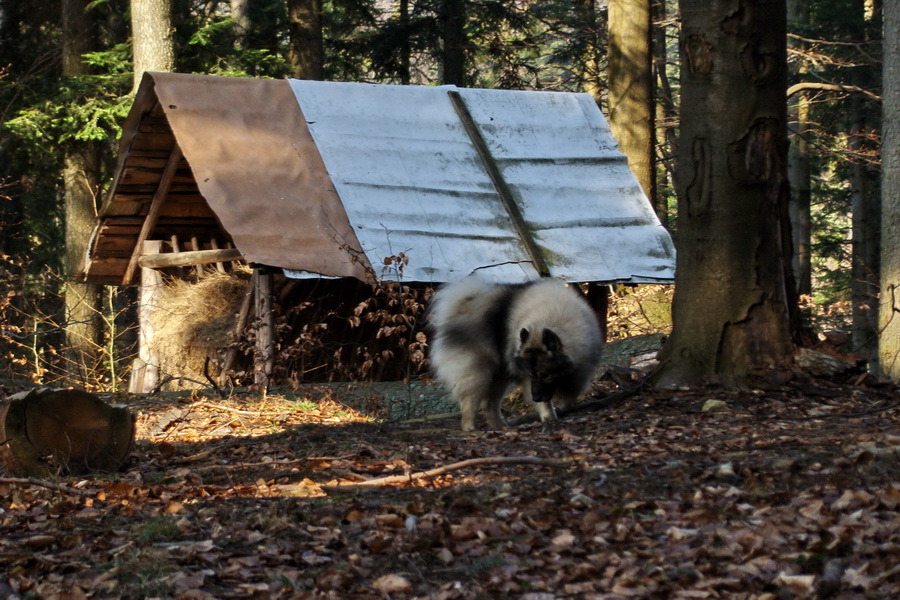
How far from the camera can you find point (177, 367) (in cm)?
1545

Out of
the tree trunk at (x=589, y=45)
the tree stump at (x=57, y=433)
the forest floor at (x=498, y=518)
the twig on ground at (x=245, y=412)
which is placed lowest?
the twig on ground at (x=245, y=412)

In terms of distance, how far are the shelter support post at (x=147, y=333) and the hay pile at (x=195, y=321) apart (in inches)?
8.2

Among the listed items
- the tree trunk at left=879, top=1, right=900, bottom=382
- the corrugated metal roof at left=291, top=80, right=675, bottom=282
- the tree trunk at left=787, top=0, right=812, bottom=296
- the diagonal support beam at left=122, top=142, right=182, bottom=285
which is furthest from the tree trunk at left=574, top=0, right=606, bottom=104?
the diagonal support beam at left=122, top=142, right=182, bottom=285

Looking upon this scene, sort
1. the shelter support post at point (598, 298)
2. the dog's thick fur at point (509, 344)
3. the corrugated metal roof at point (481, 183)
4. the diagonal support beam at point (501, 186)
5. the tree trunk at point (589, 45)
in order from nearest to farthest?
the dog's thick fur at point (509, 344), the corrugated metal roof at point (481, 183), the diagonal support beam at point (501, 186), the shelter support post at point (598, 298), the tree trunk at point (589, 45)

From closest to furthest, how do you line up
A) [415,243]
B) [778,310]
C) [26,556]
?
1. [26,556]
2. [778,310]
3. [415,243]

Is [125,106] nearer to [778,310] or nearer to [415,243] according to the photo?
[415,243]

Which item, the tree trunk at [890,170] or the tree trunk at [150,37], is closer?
the tree trunk at [890,170]

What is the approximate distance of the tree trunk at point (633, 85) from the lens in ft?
57.0

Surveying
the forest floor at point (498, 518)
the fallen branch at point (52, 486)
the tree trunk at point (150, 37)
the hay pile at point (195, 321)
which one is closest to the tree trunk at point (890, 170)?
the forest floor at point (498, 518)

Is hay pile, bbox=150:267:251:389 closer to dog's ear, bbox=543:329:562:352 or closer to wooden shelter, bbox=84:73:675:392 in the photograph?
wooden shelter, bbox=84:73:675:392

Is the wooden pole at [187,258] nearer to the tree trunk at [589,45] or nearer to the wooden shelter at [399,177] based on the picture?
the wooden shelter at [399,177]

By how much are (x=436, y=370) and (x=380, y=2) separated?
954 inches

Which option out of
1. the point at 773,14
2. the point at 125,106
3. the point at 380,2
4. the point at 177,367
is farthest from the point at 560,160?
the point at 380,2

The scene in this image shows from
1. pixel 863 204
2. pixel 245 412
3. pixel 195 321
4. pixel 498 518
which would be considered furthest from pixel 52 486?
pixel 863 204
